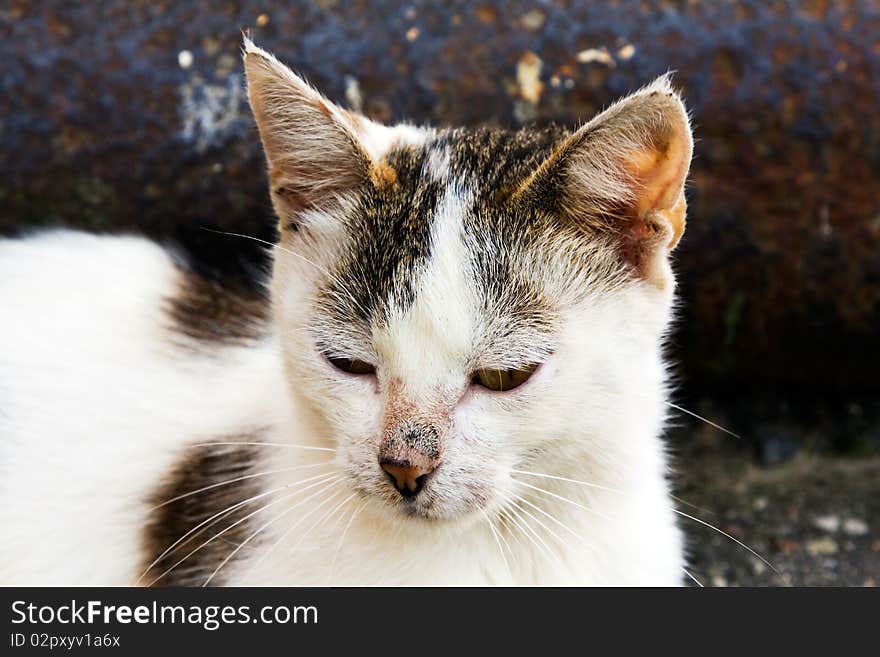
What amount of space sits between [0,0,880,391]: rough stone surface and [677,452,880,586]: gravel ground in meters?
1.09

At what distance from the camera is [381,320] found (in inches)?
74.1

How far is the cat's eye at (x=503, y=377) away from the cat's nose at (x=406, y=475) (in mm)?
196

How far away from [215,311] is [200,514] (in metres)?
0.63

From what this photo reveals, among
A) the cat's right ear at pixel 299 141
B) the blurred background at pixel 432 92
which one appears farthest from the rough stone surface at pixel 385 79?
the cat's right ear at pixel 299 141

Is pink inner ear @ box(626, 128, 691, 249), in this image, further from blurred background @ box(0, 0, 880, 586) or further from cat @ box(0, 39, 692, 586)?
blurred background @ box(0, 0, 880, 586)

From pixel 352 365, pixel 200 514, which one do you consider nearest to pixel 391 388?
pixel 352 365

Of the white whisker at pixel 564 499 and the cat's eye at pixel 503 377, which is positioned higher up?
the cat's eye at pixel 503 377

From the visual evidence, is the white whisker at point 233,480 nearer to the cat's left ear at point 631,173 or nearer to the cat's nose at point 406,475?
the cat's nose at point 406,475

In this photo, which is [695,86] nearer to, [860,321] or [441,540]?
[860,321]

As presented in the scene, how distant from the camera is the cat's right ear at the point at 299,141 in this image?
1.96 meters

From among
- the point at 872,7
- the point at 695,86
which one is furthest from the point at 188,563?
the point at 872,7

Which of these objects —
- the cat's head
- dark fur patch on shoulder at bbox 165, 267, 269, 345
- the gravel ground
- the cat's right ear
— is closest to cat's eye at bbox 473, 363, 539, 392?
the cat's head

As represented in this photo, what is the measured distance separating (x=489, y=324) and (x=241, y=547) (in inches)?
30.8

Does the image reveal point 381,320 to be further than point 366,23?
No
